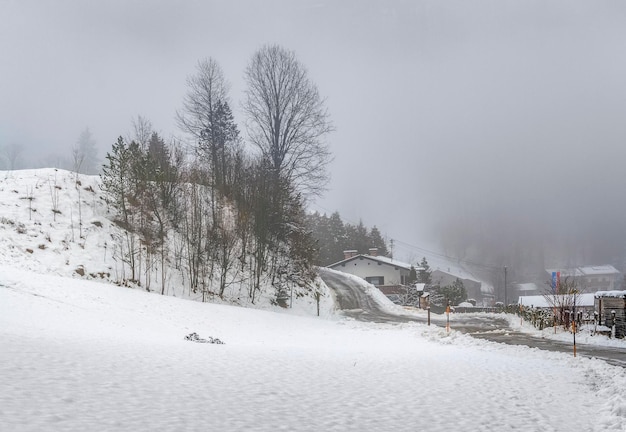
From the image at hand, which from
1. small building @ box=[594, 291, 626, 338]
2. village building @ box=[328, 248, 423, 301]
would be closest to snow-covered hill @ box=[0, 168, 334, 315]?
small building @ box=[594, 291, 626, 338]

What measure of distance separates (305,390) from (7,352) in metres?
3.83

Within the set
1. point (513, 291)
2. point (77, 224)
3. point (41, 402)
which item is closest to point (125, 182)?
point (77, 224)

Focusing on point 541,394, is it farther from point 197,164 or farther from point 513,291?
point 513,291

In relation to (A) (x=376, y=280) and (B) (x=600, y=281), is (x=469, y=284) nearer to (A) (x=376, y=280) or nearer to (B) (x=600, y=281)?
(B) (x=600, y=281)

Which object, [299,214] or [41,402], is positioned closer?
[41,402]

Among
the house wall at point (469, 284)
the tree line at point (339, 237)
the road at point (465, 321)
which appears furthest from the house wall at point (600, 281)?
the road at point (465, 321)

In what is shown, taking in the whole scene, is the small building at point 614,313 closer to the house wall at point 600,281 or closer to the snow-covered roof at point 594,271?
the snow-covered roof at point 594,271

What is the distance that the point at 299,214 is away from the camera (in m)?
30.2

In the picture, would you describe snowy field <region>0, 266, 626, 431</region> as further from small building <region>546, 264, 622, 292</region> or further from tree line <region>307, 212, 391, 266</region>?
small building <region>546, 264, 622, 292</region>

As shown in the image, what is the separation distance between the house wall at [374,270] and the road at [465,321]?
801 centimetres

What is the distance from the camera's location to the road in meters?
15.2

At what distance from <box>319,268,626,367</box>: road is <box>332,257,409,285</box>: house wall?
8012 mm

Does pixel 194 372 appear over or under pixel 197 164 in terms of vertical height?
under

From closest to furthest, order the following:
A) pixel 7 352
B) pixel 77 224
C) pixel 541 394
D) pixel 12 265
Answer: pixel 7 352
pixel 541 394
pixel 12 265
pixel 77 224
